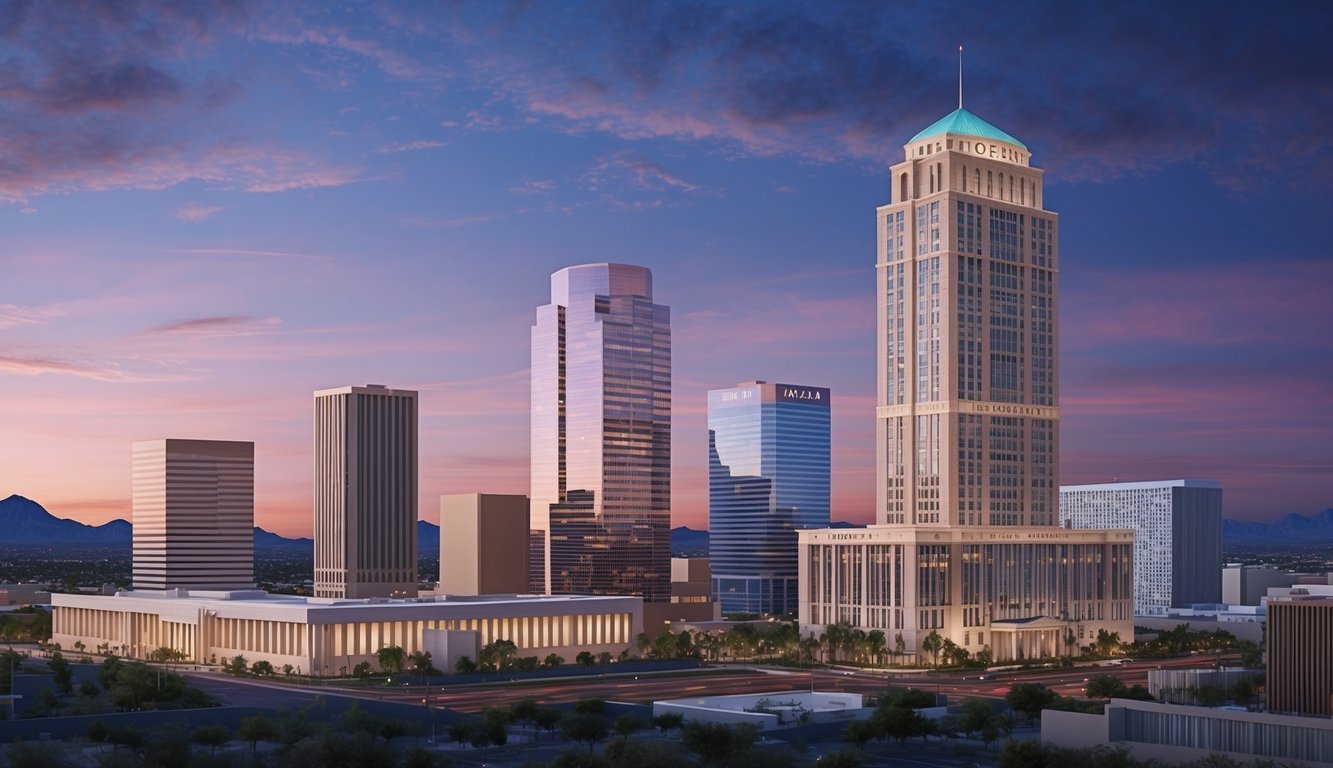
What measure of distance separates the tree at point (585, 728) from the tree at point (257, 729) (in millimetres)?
22175

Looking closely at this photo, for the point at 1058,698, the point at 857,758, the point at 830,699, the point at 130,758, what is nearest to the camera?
the point at 130,758

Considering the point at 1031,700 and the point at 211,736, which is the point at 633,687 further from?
the point at 211,736

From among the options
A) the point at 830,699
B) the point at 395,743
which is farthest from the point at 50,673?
the point at 830,699

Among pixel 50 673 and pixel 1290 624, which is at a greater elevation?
pixel 1290 624

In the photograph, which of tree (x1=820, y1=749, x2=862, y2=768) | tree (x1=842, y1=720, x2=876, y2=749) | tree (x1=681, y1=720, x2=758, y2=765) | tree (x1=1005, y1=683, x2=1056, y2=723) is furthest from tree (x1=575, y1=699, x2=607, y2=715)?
tree (x1=1005, y1=683, x2=1056, y2=723)

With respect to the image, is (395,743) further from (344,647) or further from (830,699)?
(344,647)

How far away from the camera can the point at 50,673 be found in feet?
532

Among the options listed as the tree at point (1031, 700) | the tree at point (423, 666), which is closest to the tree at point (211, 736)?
A: the tree at point (423, 666)

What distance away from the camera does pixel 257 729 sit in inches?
4776

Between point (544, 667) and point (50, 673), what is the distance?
59227 millimetres

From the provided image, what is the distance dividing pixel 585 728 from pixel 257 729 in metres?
24.5

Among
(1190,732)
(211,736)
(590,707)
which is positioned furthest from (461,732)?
(1190,732)

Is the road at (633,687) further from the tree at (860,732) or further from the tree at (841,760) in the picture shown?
the tree at (841,760)

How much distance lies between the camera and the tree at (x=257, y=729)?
121 meters
